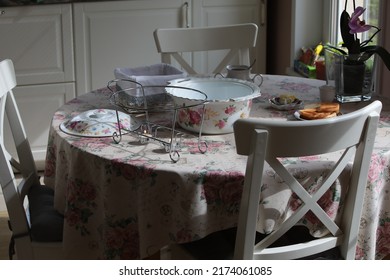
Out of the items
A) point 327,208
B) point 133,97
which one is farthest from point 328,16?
point 327,208

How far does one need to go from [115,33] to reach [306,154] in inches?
92.5

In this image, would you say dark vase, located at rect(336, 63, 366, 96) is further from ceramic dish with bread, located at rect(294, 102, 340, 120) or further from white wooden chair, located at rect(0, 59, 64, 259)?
white wooden chair, located at rect(0, 59, 64, 259)

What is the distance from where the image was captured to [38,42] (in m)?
3.70

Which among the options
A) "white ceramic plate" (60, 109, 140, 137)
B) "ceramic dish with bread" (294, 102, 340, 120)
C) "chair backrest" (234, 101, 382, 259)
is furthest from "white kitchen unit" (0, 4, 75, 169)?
"chair backrest" (234, 101, 382, 259)

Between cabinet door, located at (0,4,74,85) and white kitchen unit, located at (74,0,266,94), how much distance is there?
6 centimetres

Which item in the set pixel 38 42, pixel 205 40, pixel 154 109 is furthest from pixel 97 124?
pixel 38 42

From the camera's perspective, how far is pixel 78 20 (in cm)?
372

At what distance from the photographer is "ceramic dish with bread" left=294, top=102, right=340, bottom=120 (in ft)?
6.99

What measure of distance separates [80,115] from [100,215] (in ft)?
1.16

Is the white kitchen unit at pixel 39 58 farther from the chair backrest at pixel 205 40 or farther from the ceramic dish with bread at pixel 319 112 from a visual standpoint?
the ceramic dish with bread at pixel 319 112

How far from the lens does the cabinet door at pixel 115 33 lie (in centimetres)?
375

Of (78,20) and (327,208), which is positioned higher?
(78,20)

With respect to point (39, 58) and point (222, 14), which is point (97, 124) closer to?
point (39, 58)
